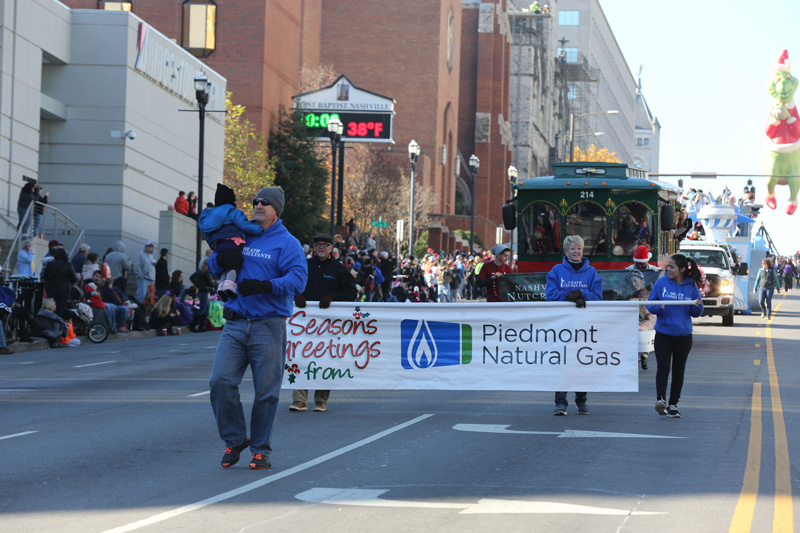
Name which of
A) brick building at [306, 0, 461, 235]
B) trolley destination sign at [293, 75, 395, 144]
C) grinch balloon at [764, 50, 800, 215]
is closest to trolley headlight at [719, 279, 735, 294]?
trolley destination sign at [293, 75, 395, 144]

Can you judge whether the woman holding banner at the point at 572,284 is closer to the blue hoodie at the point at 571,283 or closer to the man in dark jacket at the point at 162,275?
the blue hoodie at the point at 571,283

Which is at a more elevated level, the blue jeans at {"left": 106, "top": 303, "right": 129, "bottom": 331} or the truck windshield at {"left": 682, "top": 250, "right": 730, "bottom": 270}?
the truck windshield at {"left": 682, "top": 250, "right": 730, "bottom": 270}

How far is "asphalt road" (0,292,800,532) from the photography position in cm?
751

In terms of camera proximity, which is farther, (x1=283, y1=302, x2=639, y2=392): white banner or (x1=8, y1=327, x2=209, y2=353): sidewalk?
(x1=8, y1=327, x2=209, y2=353): sidewalk

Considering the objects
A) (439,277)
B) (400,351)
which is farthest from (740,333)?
(400,351)

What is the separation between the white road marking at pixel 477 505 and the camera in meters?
7.67

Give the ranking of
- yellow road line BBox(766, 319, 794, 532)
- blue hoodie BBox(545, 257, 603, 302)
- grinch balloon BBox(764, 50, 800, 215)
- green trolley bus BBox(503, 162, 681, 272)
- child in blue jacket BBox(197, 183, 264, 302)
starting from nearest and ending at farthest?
yellow road line BBox(766, 319, 794, 532), child in blue jacket BBox(197, 183, 264, 302), blue hoodie BBox(545, 257, 603, 302), green trolley bus BBox(503, 162, 681, 272), grinch balloon BBox(764, 50, 800, 215)

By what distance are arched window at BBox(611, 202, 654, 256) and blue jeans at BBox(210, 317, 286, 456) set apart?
1342cm

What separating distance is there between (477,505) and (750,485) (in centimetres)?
228

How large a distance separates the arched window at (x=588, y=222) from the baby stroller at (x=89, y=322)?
32.1 ft

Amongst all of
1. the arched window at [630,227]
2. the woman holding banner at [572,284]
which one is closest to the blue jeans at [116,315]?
the arched window at [630,227]

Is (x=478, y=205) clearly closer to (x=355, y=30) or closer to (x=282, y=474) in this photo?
(x=355, y=30)

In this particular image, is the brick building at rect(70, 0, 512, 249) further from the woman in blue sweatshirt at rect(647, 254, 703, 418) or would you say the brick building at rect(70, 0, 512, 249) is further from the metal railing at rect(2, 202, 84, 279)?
the woman in blue sweatshirt at rect(647, 254, 703, 418)

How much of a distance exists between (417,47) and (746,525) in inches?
2853
